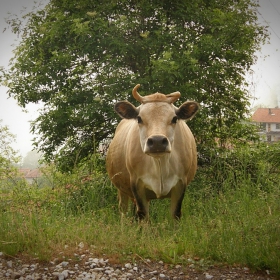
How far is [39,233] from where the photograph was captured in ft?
15.8

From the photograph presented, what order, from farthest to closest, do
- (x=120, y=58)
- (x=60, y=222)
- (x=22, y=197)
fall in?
(x=120, y=58) → (x=22, y=197) → (x=60, y=222)

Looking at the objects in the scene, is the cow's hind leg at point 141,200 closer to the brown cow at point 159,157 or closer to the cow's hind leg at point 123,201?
the brown cow at point 159,157

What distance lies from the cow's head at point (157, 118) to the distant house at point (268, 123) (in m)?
5.00

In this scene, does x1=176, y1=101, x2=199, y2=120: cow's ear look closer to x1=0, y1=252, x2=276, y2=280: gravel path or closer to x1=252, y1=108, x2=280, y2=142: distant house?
x1=0, y1=252, x2=276, y2=280: gravel path

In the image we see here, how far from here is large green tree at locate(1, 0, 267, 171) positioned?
903cm

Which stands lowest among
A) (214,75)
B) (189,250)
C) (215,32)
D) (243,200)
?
(189,250)

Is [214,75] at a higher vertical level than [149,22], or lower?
lower

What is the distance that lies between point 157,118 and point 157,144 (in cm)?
59

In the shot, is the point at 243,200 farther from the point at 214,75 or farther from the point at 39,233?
the point at 214,75

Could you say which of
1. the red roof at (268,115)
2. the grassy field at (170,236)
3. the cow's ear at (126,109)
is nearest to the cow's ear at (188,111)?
the cow's ear at (126,109)

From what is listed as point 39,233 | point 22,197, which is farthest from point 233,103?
point 39,233

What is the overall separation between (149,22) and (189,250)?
21.8 ft

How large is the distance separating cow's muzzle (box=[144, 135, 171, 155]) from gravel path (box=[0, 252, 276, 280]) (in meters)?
1.48

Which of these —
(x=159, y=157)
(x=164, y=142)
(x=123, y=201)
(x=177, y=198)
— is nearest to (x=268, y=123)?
(x=123, y=201)
